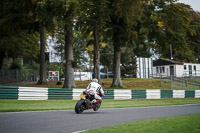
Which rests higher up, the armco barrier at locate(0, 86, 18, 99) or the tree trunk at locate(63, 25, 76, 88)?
the tree trunk at locate(63, 25, 76, 88)

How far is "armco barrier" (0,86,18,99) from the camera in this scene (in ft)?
64.9

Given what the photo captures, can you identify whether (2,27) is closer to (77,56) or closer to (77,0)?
(77,0)

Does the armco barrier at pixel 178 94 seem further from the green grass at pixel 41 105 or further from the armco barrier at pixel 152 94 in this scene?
the green grass at pixel 41 105

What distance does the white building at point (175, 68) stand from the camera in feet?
187

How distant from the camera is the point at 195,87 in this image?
138 ft

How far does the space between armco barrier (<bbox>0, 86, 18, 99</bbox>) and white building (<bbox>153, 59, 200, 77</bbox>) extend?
38.7 metres

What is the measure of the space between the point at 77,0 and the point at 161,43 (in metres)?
14.5

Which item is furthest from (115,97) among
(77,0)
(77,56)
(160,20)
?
(77,56)

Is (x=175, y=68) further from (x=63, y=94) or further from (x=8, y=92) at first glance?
(x=8, y=92)

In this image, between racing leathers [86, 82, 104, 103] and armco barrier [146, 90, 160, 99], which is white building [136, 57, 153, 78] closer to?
armco barrier [146, 90, 160, 99]

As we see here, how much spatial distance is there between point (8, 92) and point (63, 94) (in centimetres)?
478

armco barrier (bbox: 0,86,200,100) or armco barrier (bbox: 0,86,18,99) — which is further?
armco barrier (bbox: 0,86,200,100)

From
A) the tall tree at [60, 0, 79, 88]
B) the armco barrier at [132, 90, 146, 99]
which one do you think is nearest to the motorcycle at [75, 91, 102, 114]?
the tall tree at [60, 0, 79, 88]

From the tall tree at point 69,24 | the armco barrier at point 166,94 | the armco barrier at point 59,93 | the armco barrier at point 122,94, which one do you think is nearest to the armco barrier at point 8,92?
the armco barrier at point 59,93
